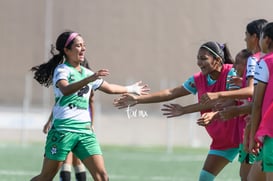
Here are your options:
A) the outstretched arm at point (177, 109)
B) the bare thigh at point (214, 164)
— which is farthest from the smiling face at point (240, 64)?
the bare thigh at point (214, 164)

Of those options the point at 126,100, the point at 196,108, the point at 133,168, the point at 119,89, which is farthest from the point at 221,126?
the point at 133,168

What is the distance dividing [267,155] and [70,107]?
→ 109 inches

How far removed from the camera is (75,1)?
3322 centimetres

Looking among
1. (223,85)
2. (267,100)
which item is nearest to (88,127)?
(223,85)

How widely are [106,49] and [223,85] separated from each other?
24.4 metres

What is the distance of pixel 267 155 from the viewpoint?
256 inches

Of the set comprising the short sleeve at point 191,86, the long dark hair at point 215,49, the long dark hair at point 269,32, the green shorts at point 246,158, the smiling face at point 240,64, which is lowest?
the green shorts at point 246,158

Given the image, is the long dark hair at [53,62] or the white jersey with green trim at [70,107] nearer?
the white jersey with green trim at [70,107]

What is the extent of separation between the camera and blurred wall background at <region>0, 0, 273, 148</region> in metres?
32.8

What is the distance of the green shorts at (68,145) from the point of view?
28.1 feet

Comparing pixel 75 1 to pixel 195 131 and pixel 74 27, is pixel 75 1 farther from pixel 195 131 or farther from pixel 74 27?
pixel 195 131

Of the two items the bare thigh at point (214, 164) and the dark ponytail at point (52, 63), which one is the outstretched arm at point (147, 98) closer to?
the bare thigh at point (214, 164)

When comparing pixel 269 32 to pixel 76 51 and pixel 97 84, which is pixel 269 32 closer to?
pixel 76 51

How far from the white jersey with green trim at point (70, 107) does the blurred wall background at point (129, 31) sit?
23.4 meters
